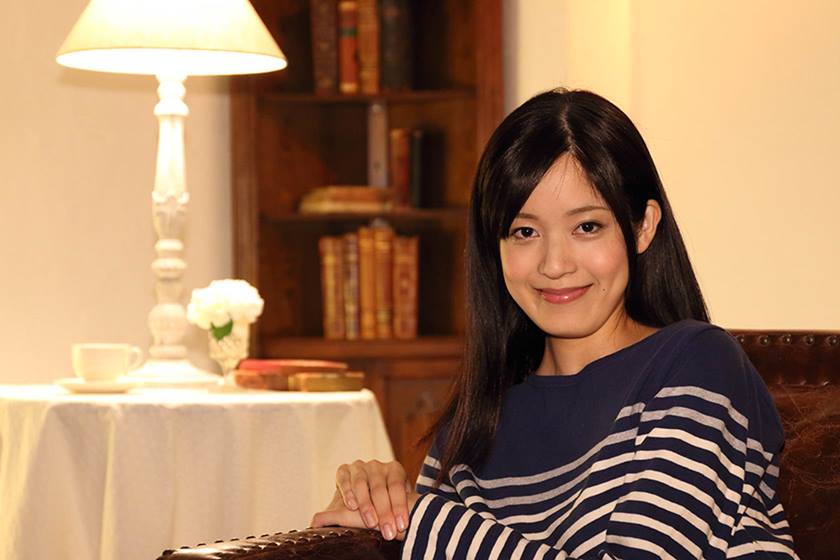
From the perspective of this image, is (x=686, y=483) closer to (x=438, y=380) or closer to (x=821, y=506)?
(x=821, y=506)

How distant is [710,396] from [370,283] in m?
2.80

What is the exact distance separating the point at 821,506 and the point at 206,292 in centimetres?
177

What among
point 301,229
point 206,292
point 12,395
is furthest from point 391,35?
point 12,395

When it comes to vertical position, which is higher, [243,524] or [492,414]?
[492,414]

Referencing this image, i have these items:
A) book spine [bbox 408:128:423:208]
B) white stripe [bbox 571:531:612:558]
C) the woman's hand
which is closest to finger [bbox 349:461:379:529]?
the woman's hand

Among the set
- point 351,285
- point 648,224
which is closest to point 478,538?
point 648,224

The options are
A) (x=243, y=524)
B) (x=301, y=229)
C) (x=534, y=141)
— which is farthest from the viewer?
(x=301, y=229)

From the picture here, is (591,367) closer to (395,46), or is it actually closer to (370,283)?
(370,283)

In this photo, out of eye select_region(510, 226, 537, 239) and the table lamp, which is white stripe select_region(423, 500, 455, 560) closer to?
eye select_region(510, 226, 537, 239)

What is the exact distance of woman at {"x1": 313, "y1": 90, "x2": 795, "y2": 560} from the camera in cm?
161

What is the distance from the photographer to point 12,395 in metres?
3.06

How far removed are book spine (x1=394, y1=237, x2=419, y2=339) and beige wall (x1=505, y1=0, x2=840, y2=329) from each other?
0.88 metres

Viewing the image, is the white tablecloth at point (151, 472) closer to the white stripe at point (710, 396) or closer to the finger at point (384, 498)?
the finger at point (384, 498)

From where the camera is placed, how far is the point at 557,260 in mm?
1774
